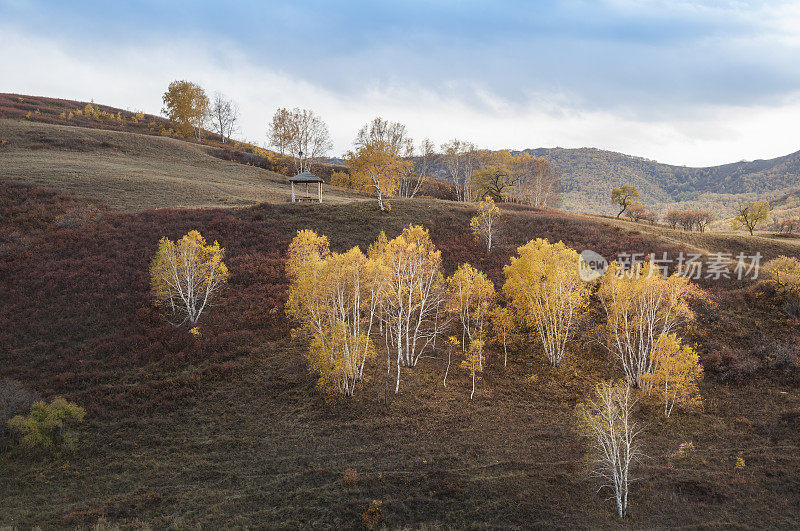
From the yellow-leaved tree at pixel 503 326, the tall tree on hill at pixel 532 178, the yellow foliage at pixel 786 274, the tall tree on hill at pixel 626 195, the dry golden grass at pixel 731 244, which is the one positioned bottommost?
the yellow-leaved tree at pixel 503 326

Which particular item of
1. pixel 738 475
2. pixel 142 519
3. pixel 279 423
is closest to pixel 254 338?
pixel 279 423

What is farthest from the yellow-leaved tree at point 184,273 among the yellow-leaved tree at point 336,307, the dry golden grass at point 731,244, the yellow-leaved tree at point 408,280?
the dry golden grass at point 731,244

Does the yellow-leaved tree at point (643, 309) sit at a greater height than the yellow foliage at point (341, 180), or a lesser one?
lesser

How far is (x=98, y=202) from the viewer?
47188mm

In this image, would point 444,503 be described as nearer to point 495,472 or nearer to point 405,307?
point 495,472

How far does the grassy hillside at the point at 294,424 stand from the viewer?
58.6 ft

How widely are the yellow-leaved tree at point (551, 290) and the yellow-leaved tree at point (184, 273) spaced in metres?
26.4

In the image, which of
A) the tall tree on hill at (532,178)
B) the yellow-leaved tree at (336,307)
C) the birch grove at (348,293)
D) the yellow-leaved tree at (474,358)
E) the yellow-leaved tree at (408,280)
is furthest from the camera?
the tall tree on hill at (532,178)

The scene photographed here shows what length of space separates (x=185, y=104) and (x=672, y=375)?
111 metres

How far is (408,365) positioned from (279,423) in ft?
36.3

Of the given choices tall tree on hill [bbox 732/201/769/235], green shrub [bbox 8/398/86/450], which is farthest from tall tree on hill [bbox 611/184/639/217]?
green shrub [bbox 8/398/86/450]

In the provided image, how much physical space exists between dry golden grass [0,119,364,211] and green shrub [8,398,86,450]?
34.6m

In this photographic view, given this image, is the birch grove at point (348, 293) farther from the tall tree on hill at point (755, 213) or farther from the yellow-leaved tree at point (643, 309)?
the tall tree on hill at point (755, 213)

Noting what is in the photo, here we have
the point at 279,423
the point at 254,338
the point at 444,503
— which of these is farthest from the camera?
the point at 254,338
